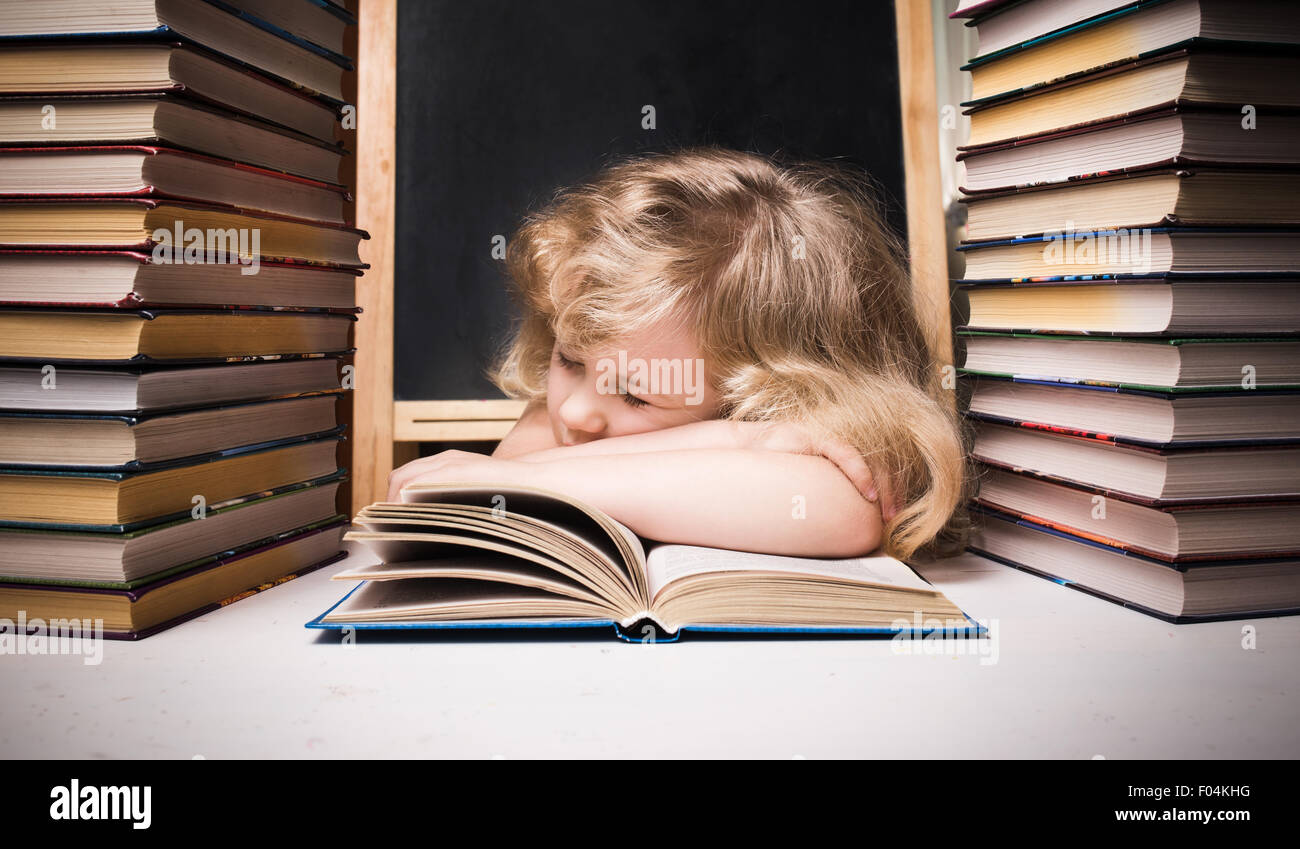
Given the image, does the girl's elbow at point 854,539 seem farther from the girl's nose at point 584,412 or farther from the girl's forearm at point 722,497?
the girl's nose at point 584,412

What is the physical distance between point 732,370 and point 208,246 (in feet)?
1.88

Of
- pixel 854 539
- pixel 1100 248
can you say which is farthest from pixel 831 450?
pixel 1100 248

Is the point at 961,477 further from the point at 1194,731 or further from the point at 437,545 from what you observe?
the point at 437,545

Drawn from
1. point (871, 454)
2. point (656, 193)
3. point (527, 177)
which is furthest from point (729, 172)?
point (871, 454)

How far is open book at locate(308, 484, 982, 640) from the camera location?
734 millimetres

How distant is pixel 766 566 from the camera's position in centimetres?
77

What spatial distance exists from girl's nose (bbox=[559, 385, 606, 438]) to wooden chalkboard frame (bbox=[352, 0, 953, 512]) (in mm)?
299

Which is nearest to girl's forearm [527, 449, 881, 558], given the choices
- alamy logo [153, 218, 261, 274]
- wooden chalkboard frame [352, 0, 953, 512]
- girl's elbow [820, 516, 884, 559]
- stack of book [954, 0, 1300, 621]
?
girl's elbow [820, 516, 884, 559]

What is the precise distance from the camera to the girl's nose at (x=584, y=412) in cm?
104

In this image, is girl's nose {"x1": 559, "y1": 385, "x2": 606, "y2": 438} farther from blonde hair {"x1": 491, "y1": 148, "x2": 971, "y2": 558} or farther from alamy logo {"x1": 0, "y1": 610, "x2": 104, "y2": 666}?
alamy logo {"x1": 0, "y1": 610, "x2": 104, "y2": 666}

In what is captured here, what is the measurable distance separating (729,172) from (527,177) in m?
0.34

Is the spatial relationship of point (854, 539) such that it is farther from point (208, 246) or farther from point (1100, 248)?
point (208, 246)
